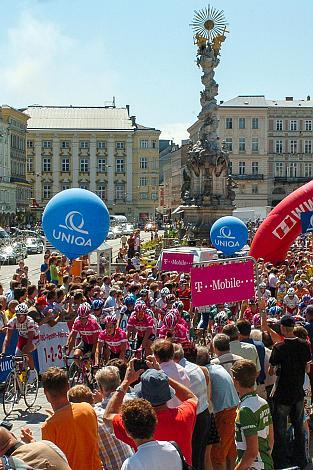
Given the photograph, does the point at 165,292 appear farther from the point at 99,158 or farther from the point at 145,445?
the point at 99,158

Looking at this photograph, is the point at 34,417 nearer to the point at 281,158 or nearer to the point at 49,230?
the point at 49,230

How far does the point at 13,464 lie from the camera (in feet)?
14.5

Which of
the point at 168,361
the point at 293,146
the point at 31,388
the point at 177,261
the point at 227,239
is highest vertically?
the point at 293,146

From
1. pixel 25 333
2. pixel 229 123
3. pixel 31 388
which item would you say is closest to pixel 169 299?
pixel 25 333

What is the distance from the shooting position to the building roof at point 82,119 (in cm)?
11588

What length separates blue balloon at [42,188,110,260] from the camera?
16.2m

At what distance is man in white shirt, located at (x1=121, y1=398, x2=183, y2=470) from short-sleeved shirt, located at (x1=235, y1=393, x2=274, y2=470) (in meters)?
1.36

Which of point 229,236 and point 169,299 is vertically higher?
point 229,236

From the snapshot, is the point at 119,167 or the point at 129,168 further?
the point at 119,167

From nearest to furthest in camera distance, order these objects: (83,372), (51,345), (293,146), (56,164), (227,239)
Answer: (83,372) → (51,345) → (227,239) → (293,146) → (56,164)

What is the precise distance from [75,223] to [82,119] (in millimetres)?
102908

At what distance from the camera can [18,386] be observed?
11734 millimetres

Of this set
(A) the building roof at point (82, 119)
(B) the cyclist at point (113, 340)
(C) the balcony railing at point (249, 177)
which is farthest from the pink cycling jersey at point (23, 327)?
(A) the building roof at point (82, 119)

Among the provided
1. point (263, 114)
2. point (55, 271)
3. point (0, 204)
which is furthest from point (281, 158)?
point (55, 271)
